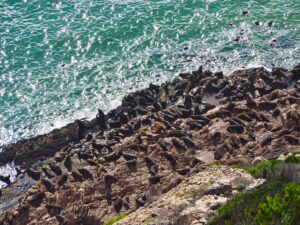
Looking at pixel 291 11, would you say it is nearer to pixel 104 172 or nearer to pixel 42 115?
pixel 42 115

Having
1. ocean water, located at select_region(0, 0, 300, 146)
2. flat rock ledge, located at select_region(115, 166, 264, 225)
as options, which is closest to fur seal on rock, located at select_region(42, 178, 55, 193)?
flat rock ledge, located at select_region(115, 166, 264, 225)

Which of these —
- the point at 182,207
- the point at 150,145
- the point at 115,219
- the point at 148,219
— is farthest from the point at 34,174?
the point at 182,207

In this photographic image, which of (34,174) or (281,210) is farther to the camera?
(34,174)

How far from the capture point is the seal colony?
33.5 meters

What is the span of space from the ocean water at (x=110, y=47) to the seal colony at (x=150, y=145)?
407 cm

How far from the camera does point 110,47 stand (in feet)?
180

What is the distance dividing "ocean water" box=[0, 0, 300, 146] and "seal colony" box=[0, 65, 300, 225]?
4.07 meters

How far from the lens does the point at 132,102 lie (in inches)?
1815

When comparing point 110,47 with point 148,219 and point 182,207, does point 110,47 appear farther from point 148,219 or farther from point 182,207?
point 182,207

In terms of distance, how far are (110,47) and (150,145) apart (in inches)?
808

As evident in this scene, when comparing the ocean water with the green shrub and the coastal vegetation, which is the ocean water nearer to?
the coastal vegetation

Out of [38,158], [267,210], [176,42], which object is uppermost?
[267,210]

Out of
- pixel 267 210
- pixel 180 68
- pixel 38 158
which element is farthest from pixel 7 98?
pixel 267 210

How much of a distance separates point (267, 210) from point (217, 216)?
6.40 metres
